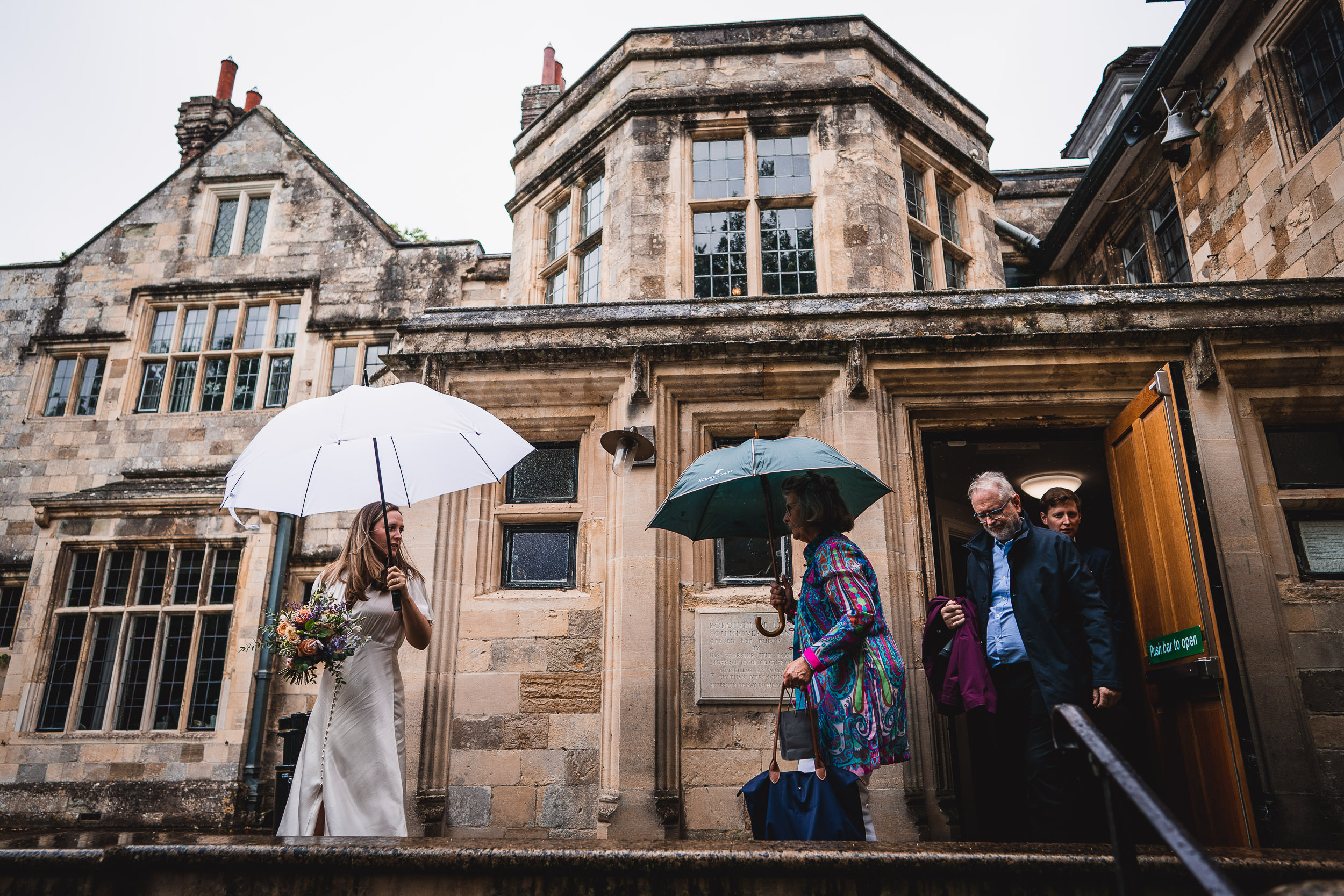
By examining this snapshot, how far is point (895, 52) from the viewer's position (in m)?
9.85

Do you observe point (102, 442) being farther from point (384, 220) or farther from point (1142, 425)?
point (1142, 425)

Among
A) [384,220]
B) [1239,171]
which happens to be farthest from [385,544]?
[384,220]

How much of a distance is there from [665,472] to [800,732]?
2415mm

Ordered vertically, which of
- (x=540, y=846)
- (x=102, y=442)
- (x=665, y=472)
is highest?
(x=102, y=442)

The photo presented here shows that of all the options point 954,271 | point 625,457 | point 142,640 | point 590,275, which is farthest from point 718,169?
point 142,640

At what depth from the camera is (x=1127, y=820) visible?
6.79ft

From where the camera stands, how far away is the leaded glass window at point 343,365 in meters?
12.1

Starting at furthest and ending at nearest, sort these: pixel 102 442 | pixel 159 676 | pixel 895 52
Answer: pixel 102 442, pixel 159 676, pixel 895 52

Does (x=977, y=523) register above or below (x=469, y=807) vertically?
above

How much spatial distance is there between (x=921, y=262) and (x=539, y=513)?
19.4 feet

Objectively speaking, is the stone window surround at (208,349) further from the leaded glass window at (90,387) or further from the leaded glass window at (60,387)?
the leaded glass window at (60,387)

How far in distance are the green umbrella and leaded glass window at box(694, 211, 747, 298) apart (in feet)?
Answer: 15.2

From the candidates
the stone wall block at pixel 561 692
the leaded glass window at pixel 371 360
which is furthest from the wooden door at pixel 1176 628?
the leaded glass window at pixel 371 360

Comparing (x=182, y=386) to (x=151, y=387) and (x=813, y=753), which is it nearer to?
(x=151, y=387)
